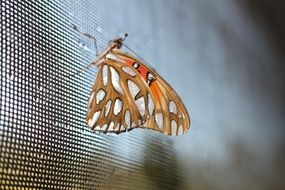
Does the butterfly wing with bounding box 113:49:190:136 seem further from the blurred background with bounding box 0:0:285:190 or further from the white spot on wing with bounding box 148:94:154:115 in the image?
the blurred background with bounding box 0:0:285:190

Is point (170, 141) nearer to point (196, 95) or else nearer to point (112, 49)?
point (196, 95)

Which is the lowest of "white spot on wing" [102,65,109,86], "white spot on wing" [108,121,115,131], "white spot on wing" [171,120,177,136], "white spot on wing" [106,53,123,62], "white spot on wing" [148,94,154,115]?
"white spot on wing" [108,121,115,131]

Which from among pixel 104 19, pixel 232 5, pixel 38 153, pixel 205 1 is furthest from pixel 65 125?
pixel 232 5

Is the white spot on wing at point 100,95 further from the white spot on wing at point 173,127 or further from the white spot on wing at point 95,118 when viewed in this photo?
the white spot on wing at point 173,127

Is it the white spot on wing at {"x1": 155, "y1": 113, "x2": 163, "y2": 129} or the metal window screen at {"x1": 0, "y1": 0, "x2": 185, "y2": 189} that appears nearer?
the metal window screen at {"x1": 0, "y1": 0, "x2": 185, "y2": 189}

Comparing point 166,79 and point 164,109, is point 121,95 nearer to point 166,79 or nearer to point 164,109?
point 164,109

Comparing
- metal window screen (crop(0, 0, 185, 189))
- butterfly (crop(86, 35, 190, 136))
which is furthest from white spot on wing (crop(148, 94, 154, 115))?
metal window screen (crop(0, 0, 185, 189))

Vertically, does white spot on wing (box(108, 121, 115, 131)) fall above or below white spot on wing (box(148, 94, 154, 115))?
below

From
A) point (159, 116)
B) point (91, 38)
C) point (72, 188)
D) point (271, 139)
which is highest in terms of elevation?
point (271, 139)
